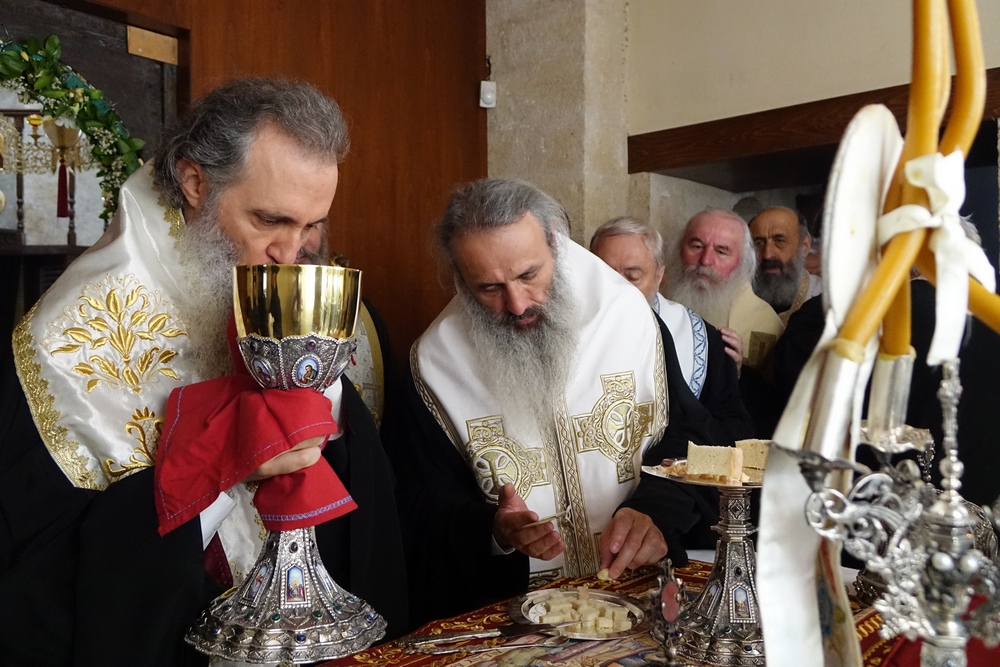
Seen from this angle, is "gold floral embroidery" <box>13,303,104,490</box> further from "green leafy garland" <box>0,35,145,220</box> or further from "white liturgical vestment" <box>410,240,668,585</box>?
"green leafy garland" <box>0,35,145,220</box>

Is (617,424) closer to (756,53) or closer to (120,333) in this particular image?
(120,333)

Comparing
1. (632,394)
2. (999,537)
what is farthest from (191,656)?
(999,537)

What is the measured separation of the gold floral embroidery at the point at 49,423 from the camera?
1.85m

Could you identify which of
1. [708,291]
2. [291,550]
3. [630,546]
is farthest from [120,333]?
[708,291]

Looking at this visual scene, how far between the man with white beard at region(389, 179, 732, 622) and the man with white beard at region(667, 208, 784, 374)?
1584mm

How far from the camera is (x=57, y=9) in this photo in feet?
11.0

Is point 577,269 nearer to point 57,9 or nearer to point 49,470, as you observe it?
point 49,470

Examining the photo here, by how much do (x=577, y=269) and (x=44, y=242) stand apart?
6.87ft

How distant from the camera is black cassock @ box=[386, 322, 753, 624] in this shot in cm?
255

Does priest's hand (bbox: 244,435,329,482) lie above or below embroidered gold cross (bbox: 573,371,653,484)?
above

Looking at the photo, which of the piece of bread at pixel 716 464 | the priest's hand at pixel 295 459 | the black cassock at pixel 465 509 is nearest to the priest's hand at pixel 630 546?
the black cassock at pixel 465 509

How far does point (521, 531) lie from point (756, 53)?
3617 mm

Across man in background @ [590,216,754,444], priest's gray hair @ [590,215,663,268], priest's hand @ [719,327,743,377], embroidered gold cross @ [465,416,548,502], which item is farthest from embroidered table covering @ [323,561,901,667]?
priest's gray hair @ [590,215,663,268]

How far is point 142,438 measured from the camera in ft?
6.30
